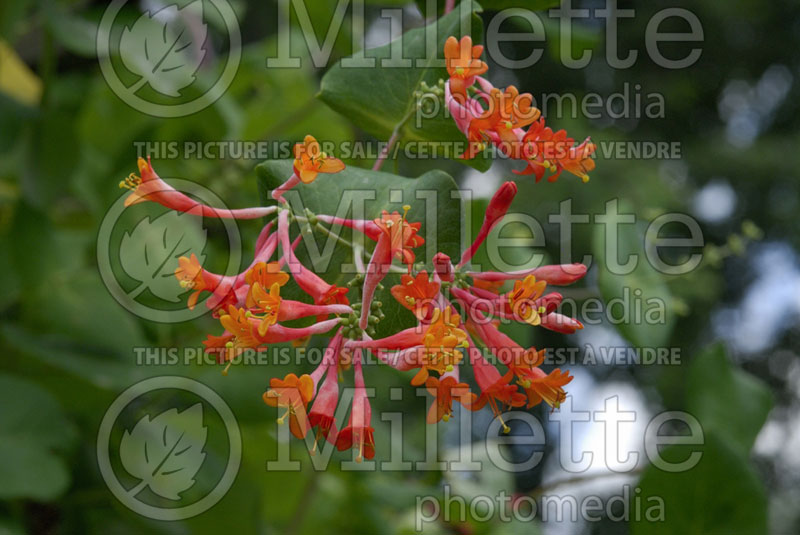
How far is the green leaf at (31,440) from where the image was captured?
1.17 meters

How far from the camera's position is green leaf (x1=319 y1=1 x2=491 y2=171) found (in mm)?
787

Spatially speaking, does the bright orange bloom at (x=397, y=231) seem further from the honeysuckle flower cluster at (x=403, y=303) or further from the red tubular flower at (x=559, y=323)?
the red tubular flower at (x=559, y=323)

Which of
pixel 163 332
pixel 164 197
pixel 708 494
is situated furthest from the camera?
pixel 163 332

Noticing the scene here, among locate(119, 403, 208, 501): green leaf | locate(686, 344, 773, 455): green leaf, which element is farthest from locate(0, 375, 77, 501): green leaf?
locate(686, 344, 773, 455): green leaf

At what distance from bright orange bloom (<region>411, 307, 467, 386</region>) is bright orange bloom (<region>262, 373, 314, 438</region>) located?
8 centimetres

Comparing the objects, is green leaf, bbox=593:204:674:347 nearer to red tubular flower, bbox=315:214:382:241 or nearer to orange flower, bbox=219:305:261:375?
red tubular flower, bbox=315:214:382:241

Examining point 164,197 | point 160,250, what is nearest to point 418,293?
point 164,197

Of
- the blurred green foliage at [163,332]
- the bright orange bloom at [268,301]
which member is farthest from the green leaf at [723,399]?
the bright orange bloom at [268,301]

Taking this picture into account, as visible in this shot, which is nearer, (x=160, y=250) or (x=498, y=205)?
(x=498, y=205)

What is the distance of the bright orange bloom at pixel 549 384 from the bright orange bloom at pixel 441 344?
0.27 ft

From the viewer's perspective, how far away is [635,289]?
1208mm

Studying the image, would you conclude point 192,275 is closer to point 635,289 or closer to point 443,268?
point 443,268

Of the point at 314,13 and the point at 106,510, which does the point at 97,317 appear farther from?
the point at 314,13

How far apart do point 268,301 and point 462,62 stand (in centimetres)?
26
